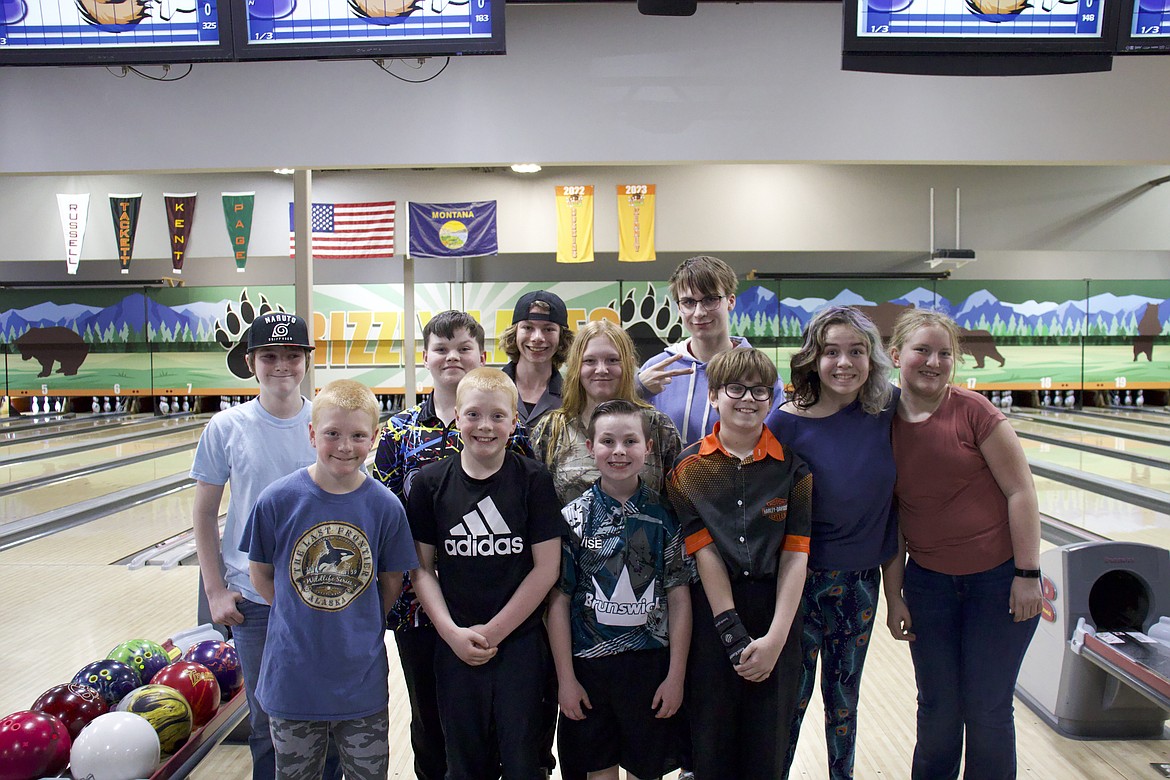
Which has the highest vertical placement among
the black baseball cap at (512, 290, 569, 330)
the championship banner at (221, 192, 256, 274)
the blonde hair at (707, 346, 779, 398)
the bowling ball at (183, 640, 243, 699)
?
the championship banner at (221, 192, 256, 274)

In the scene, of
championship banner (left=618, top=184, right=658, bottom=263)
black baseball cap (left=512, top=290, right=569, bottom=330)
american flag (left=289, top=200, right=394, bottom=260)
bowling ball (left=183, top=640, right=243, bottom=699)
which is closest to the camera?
black baseball cap (left=512, top=290, right=569, bottom=330)

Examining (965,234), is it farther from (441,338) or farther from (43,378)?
(43,378)

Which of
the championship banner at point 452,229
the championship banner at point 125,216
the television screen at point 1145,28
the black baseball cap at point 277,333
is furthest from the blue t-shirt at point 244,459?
the championship banner at point 125,216

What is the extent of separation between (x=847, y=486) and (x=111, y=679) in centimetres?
226

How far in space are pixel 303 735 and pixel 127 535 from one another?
4.32 metres

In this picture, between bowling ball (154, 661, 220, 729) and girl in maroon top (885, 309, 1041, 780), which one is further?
bowling ball (154, 661, 220, 729)

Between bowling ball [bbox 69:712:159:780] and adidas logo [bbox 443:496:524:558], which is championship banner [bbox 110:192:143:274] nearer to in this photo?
bowling ball [bbox 69:712:159:780]

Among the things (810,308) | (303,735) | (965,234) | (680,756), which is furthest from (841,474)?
(810,308)

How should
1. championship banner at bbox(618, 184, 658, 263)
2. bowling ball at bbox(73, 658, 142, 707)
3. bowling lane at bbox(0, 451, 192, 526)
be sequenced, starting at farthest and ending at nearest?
championship banner at bbox(618, 184, 658, 263) < bowling lane at bbox(0, 451, 192, 526) < bowling ball at bbox(73, 658, 142, 707)

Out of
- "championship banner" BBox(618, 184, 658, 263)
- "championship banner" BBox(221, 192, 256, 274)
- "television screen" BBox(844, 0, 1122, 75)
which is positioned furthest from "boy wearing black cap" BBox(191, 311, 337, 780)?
"championship banner" BBox(221, 192, 256, 274)

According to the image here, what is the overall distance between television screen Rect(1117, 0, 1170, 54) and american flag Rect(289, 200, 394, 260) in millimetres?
6991

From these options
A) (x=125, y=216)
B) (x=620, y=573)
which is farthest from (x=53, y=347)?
(x=620, y=573)

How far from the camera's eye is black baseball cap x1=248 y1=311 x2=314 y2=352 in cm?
202

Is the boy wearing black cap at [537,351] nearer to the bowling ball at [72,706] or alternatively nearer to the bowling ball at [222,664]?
the bowling ball at [222,664]
